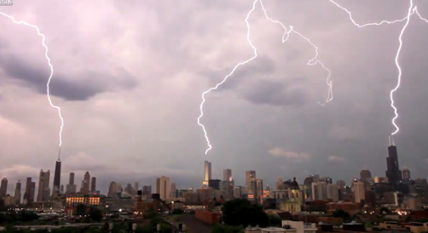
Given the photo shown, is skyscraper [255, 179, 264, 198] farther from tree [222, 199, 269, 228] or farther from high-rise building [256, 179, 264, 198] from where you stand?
tree [222, 199, 269, 228]

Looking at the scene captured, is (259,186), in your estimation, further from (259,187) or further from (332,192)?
(332,192)

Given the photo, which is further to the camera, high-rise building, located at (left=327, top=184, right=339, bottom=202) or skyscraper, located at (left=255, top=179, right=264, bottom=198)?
skyscraper, located at (left=255, top=179, right=264, bottom=198)

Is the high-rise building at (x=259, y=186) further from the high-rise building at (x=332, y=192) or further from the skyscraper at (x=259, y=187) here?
the high-rise building at (x=332, y=192)

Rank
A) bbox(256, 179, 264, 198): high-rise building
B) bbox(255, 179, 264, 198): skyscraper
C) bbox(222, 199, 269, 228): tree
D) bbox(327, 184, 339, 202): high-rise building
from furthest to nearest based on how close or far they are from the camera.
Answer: bbox(256, 179, 264, 198): high-rise building, bbox(255, 179, 264, 198): skyscraper, bbox(327, 184, 339, 202): high-rise building, bbox(222, 199, 269, 228): tree

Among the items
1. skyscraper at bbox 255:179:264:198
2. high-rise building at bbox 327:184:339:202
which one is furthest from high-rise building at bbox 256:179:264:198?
high-rise building at bbox 327:184:339:202

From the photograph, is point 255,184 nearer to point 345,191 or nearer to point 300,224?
point 345,191

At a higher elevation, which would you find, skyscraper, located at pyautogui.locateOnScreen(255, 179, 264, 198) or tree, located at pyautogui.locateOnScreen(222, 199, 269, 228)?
skyscraper, located at pyautogui.locateOnScreen(255, 179, 264, 198)

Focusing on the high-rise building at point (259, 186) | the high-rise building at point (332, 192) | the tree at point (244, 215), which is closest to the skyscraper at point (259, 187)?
the high-rise building at point (259, 186)

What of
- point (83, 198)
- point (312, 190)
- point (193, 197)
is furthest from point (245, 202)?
point (312, 190)

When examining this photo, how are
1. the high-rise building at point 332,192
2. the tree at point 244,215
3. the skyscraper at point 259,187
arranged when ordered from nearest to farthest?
the tree at point 244,215 < the high-rise building at point 332,192 < the skyscraper at point 259,187
